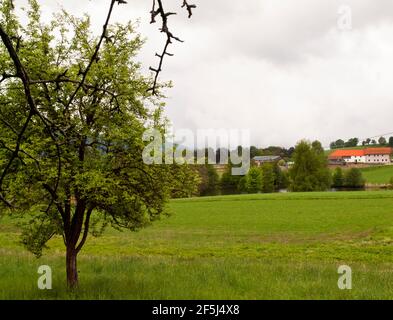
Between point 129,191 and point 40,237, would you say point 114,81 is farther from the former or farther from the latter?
point 40,237

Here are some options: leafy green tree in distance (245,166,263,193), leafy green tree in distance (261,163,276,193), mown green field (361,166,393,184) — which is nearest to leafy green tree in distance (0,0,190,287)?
leafy green tree in distance (245,166,263,193)

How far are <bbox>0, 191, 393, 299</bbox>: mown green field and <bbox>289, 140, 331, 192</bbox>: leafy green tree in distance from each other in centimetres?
4854

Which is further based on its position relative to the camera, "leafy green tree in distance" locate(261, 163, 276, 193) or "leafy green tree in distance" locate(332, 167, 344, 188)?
"leafy green tree in distance" locate(332, 167, 344, 188)

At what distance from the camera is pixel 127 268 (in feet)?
48.2

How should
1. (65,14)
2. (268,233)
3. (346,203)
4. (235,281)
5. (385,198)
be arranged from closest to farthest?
1. (65,14)
2. (235,281)
3. (268,233)
4. (346,203)
5. (385,198)

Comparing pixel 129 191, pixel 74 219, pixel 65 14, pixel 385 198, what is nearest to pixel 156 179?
pixel 129 191

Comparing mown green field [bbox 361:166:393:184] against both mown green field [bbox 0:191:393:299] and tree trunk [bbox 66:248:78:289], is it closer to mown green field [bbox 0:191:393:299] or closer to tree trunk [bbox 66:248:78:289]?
mown green field [bbox 0:191:393:299]

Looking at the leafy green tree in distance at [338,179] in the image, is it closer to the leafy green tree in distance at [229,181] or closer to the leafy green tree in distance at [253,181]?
the leafy green tree in distance at [253,181]

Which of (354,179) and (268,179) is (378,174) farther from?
(268,179)

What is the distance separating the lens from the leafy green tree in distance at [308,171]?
104m

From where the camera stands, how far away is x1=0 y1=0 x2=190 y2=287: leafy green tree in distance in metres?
9.28

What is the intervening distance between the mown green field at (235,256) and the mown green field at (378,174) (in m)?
70.1

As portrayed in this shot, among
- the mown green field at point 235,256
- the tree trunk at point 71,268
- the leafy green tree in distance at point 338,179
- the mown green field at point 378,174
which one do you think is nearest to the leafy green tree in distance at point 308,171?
the leafy green tree in distance at point 338,179

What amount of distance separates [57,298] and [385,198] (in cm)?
5421
